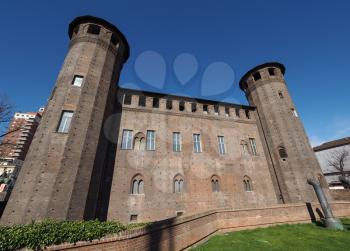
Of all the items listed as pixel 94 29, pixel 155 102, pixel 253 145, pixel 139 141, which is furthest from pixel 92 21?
pixel 253 145

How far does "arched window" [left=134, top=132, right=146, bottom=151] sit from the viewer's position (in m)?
17.9

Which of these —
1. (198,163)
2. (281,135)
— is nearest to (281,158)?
(281,135)

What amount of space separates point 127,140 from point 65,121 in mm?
5886

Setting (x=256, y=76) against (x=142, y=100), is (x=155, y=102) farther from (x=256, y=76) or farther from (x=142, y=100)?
(x=256, y=76)

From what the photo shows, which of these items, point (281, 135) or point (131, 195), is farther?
point (281, 135)

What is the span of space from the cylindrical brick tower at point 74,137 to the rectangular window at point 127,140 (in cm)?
195

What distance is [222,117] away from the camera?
23.0 m

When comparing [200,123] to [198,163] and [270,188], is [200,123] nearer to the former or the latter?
[198,163]

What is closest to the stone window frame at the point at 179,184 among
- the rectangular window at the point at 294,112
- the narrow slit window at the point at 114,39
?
the narrow slit window at the point at 114,39

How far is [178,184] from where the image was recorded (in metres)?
17.4

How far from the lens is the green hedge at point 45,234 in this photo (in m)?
5.11

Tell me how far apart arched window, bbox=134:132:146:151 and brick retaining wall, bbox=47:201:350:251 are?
879 centimetres

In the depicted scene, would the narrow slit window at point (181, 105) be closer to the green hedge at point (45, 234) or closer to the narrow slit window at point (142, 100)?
the narrow slit window at point (142, 100)

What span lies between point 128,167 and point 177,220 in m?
8.89
